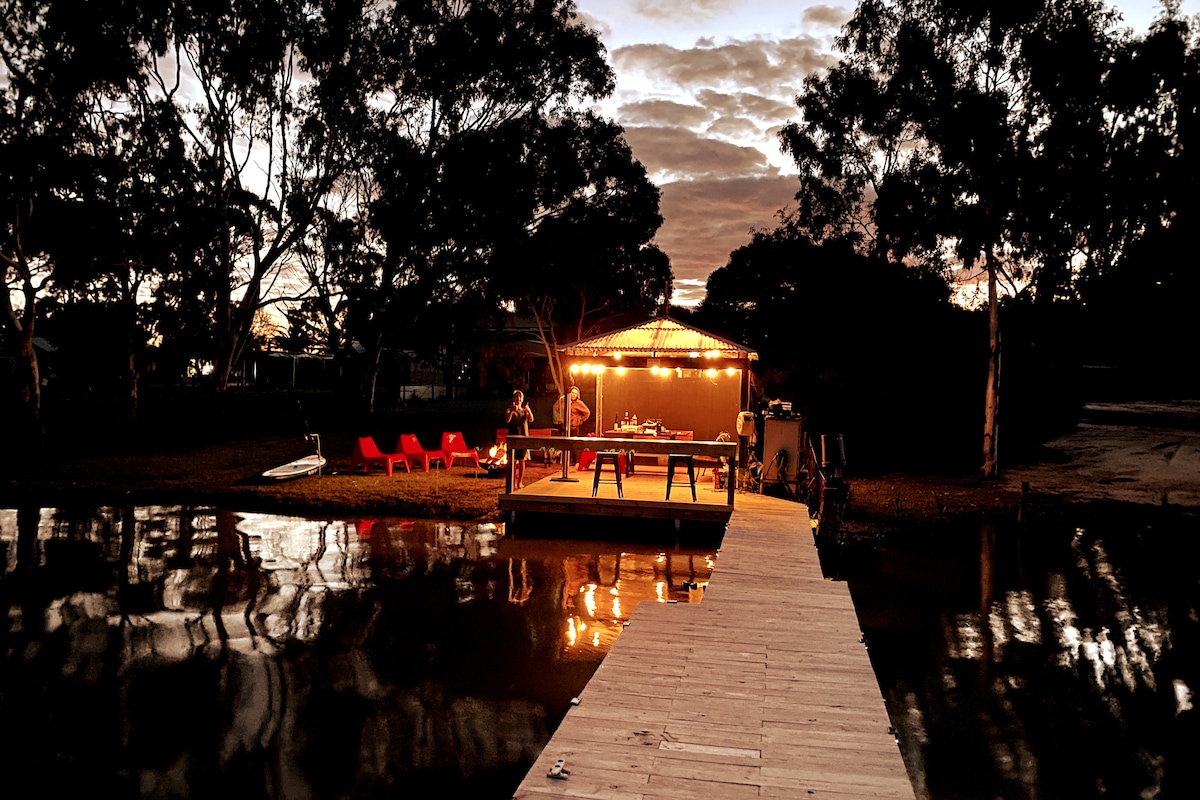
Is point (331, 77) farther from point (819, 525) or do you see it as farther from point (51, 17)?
point (819, 525)

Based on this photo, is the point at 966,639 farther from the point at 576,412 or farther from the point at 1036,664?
the point at 576,412

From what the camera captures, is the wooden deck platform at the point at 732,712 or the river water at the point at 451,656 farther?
the river water at the point at 451,656

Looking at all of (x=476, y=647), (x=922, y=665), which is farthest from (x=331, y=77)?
(x=922, y=665)

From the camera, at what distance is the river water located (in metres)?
4.61

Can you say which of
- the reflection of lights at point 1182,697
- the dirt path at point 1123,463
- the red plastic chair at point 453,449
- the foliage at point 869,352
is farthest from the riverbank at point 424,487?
the reflection of lights at point 1182,697

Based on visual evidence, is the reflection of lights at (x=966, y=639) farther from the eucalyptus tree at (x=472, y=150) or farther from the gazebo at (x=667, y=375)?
the eucalyptus tree at (x=472, y=150)

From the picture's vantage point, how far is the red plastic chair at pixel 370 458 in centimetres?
1633

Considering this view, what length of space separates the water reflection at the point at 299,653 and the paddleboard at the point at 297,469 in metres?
4.22

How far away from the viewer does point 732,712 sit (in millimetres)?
4648

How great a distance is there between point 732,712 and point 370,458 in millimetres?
12823

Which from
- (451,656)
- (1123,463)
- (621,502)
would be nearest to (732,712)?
(451,656)

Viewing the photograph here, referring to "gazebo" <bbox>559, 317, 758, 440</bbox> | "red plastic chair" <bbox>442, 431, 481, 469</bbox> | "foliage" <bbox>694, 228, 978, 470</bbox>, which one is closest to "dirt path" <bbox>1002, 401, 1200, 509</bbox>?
"foliage" <bbox>694, 228, 978, 470</bbox>

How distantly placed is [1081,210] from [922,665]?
13549 mm

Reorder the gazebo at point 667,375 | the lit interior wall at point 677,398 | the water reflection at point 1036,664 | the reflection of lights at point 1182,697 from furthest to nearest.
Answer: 1. the lit interior wall at point 677,398
2. the gazebo at point 667,375
3. the reflection of lights at point 1182,697
4. the water reflection at point 1036,664
